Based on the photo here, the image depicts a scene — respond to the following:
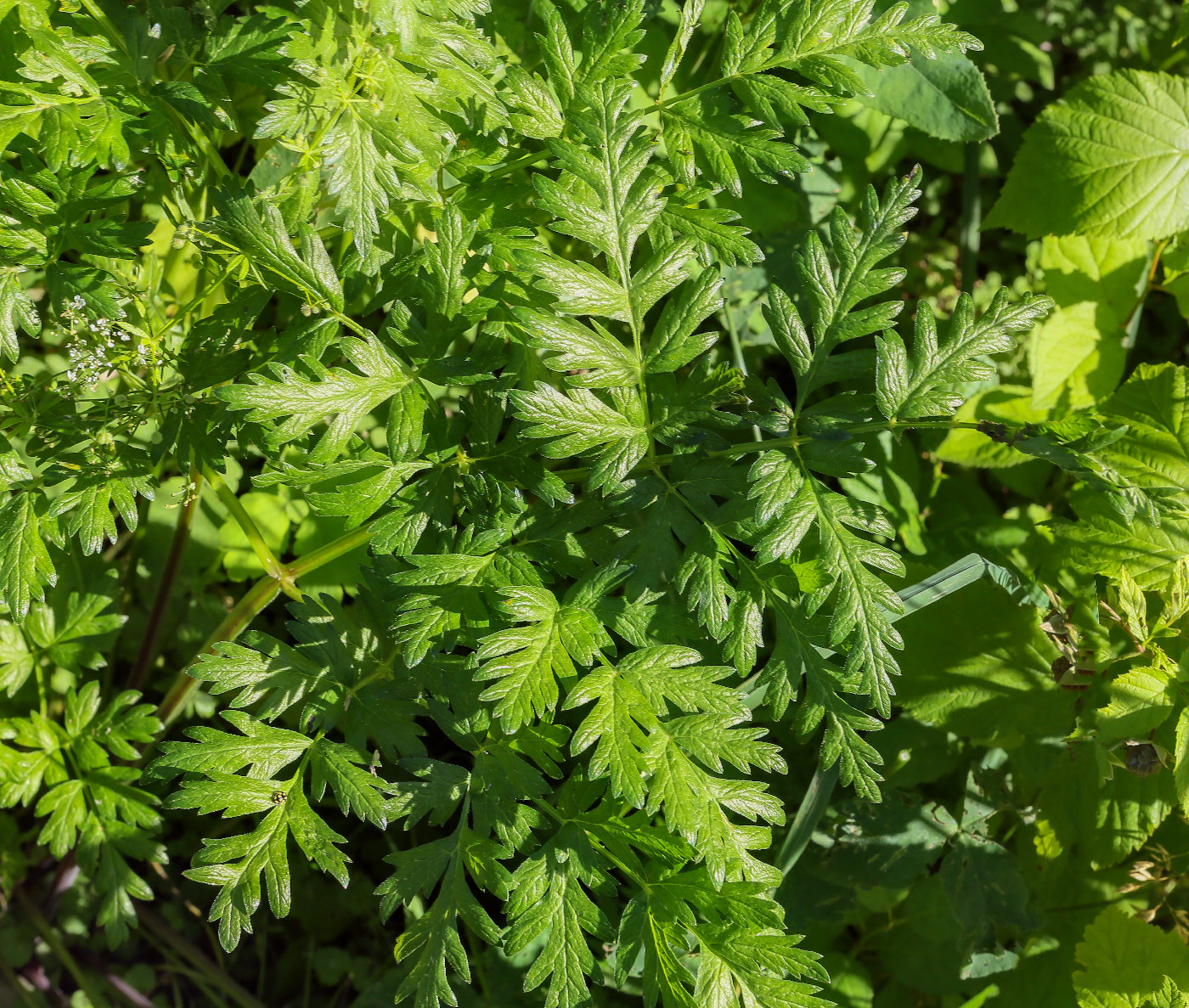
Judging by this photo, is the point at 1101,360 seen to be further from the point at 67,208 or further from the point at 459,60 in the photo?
the point at 67,208

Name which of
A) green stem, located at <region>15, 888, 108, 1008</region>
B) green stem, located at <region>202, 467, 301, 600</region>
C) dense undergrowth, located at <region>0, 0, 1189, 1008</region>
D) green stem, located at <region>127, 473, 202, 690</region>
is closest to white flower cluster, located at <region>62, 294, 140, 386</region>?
dense undergrowth, located at <region>0, 0, 1189, 1008</region>

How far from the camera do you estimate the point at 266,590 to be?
1.96 meters

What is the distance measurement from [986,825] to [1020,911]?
21cm

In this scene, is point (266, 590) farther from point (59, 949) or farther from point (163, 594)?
point (59, 949)

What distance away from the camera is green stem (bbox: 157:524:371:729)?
Answer: 5.95ft

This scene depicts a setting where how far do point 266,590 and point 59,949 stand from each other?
1.31 m

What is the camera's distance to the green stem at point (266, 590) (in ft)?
5.95

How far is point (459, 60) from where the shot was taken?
1.63 m

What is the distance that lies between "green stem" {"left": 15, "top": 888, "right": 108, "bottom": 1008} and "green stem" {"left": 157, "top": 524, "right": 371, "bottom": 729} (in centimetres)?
78

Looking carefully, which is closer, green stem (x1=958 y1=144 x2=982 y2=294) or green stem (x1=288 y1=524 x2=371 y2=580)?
green stem (x1=288 y1=524 x2=371 y2=580)

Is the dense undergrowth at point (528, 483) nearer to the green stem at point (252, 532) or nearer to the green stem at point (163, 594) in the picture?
the green stem at point (252, 532)

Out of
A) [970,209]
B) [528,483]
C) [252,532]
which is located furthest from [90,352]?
[970,209]

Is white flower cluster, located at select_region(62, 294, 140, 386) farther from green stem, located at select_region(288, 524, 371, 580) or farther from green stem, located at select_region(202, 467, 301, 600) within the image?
green stem, located at select_region(288, 524, 371, 580)

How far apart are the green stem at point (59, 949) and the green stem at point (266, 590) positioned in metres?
0.78
